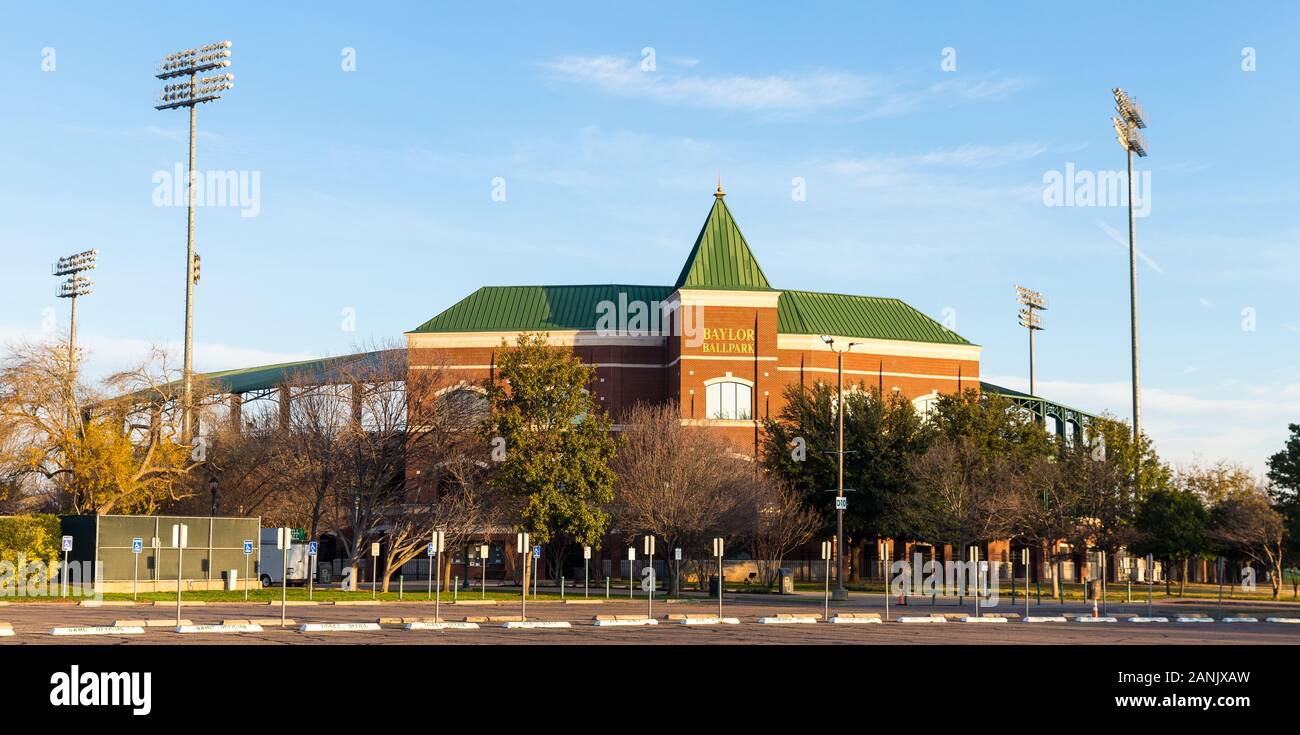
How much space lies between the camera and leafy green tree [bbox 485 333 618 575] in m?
59.1

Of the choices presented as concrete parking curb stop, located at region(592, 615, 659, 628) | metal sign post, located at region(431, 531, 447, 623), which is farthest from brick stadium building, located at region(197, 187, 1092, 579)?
concrete parking curb stop, located at region(592, 615, 659, 628)

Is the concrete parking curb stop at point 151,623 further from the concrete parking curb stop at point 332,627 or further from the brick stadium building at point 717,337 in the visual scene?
the brick stadium building at point 717,337

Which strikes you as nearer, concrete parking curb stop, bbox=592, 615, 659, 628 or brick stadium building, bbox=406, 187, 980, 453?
concrete parking curb stop, bbox=592, 615, 659, 628

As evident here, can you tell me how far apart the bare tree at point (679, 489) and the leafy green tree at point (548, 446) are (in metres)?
3.13

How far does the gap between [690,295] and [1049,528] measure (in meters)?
29.8

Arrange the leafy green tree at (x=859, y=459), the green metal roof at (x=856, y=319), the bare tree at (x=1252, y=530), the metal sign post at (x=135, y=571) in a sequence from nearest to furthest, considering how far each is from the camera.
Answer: the metal sign post at (x=135, y=571) → the bare tree at (x=1252, y=530) → the leafy green tree at (x=859, y=459) → the green metal roof at (x=856, y=319)

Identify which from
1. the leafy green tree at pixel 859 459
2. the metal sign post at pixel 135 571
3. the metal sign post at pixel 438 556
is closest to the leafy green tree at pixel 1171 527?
the leafy green tree at pixel 859 459

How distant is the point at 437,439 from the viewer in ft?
192

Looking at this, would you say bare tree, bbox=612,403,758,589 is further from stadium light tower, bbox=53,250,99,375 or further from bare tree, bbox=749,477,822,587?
stadium light tower, bbox=53,250,99,375

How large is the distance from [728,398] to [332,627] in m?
54.9

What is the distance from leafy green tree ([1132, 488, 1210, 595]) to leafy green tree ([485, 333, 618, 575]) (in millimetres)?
30713

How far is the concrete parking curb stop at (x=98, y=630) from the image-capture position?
2867 cm
